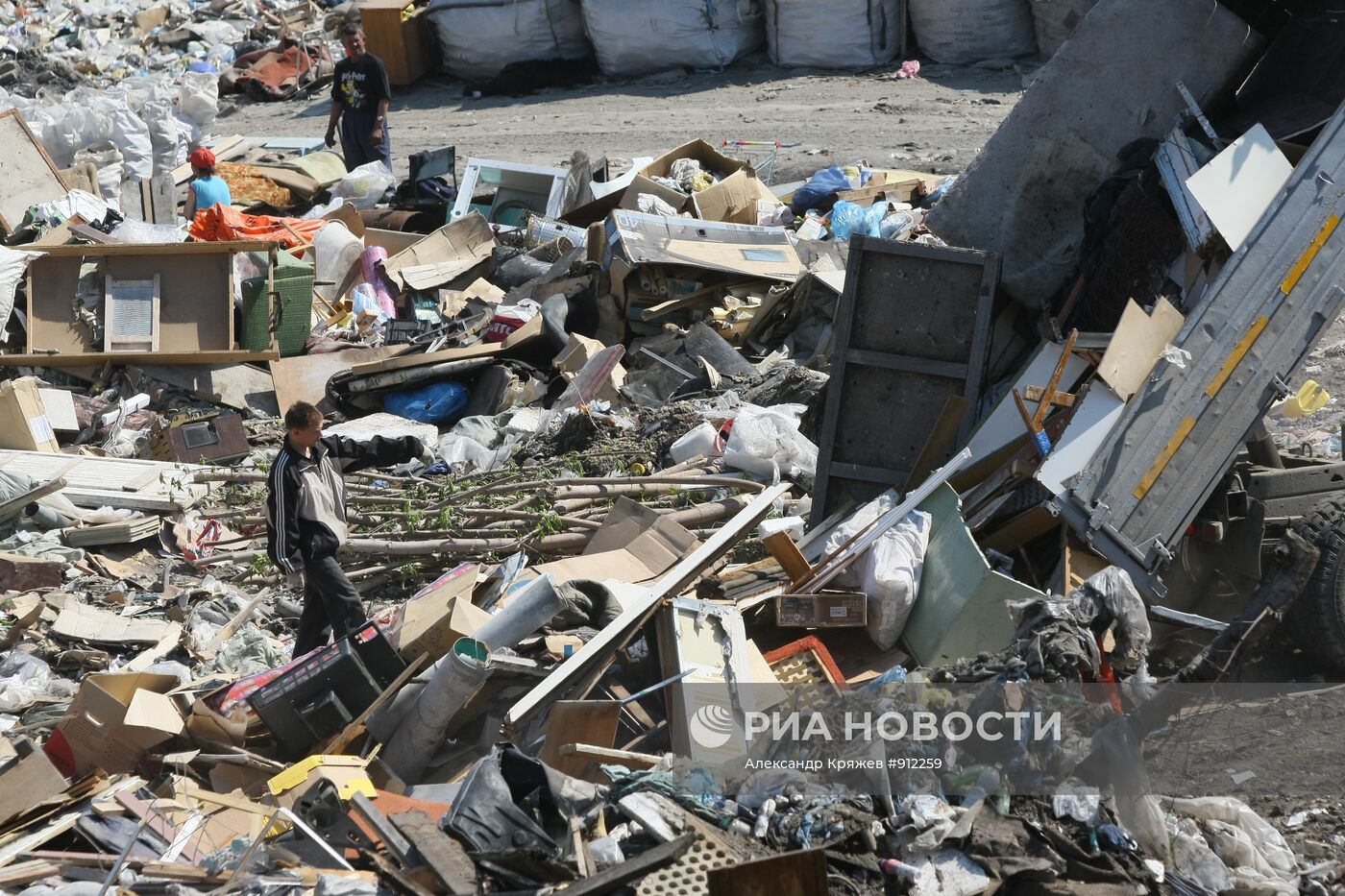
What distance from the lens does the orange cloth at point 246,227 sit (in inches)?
396

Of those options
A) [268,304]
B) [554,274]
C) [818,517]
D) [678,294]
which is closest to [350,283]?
[268,304]

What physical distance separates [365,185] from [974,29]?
642 cm

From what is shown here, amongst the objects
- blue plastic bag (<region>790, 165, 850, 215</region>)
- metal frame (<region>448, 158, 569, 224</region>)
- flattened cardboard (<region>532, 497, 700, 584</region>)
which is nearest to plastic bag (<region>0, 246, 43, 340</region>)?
metal frame (<region>448, 158, 569, 224</region>)

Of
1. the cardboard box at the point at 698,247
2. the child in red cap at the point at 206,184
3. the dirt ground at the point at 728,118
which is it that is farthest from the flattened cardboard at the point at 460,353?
the dirt ground at the point at 728,118

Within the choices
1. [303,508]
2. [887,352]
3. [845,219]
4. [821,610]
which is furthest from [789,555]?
[845,219]

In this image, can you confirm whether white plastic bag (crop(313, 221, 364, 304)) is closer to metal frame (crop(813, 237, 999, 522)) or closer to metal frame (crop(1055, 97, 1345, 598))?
metal frame (crop(813, 237, 999, 522))

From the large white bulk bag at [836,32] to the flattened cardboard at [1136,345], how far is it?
8.65m

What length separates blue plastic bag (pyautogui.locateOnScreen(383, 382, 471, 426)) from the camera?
855 centimetres

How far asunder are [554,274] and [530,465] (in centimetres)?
254

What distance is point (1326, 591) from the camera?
4758mm

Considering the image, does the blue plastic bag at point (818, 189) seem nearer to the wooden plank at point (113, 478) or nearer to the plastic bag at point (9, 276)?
the wooden plank at point (113, 478)

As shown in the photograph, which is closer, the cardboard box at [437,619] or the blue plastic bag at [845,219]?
the cardboard box at [437,619]

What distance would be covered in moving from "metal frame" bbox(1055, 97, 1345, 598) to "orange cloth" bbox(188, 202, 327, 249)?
23.2 feet

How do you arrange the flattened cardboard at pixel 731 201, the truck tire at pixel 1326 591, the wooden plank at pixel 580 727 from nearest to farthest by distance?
1. the wooden plank at pixel 580 727
2. the truck tire at pixel 1326 591
3. the flattened cardboard at pixel 731 201
